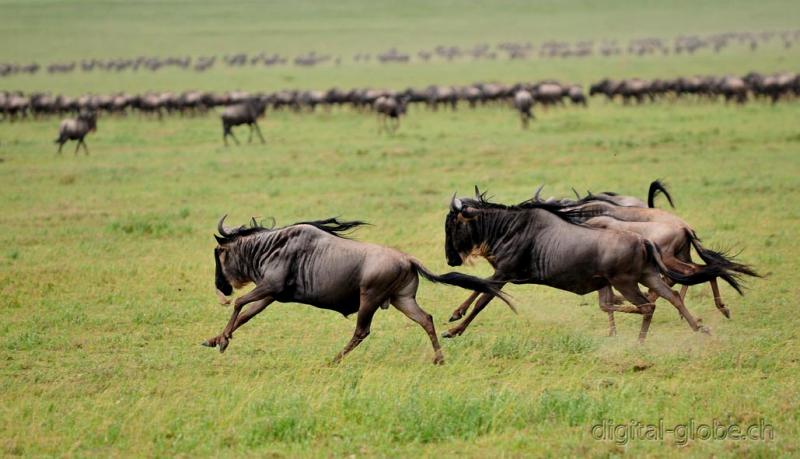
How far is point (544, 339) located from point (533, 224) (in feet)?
2.98

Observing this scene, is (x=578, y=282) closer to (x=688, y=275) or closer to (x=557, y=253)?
(x=557, y=253)

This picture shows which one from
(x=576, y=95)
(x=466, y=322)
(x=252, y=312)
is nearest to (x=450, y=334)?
(x=466, y=322)

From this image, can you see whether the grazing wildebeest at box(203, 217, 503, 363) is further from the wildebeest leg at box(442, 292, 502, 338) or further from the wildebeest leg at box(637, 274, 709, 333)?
the wildebeest leg at box(637, 274, 709, 333)

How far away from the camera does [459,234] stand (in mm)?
8328

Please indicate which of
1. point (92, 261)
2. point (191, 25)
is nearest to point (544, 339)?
point (92, 261)

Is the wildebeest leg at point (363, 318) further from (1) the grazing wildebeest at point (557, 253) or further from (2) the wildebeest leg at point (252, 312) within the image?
(1) the grazing wildebeest at point (557, 253)

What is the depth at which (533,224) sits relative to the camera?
8242 millimetres

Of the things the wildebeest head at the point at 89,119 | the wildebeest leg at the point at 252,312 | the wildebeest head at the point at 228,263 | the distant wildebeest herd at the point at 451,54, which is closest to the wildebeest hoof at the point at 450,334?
the wildebeest leg at the point at 252,312

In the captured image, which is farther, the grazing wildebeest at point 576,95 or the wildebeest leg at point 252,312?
the grazing wildebeest at point 576,95

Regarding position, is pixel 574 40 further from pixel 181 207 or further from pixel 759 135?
pixel 181 207

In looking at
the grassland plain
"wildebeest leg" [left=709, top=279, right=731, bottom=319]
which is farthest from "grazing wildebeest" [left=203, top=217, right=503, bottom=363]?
"wildebeest leg" [left=709, top=279, right=731, bottom=319]

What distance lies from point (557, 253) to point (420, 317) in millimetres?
1293

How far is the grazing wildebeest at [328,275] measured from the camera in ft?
24.6

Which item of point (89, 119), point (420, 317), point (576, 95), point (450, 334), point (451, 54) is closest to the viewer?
point (420, 317)
